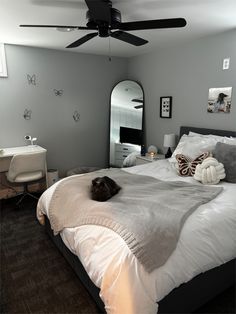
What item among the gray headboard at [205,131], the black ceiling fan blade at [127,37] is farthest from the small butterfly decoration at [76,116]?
the black ceiling fan blade at [127,37]

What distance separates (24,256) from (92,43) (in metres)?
2.91

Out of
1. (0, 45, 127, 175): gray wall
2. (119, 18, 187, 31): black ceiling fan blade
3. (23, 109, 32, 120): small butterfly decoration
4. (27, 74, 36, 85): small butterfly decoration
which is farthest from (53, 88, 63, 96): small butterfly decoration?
(119, 18, 187, 31): black ceiling fan blade

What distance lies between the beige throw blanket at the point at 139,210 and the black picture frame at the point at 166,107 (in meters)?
1.78

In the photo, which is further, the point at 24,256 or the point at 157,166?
the point at 157,166

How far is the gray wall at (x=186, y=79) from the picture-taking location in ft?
9.78

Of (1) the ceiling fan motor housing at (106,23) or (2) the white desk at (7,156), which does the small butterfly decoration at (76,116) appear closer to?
(2) the white desk at (7,156)

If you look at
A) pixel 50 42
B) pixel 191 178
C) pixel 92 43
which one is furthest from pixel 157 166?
pixel 50 42

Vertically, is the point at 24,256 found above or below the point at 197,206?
below

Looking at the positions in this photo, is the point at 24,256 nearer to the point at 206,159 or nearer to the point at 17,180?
the point at 17,180

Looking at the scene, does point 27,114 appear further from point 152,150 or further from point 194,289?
point 194,289

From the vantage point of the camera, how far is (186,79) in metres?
3.49

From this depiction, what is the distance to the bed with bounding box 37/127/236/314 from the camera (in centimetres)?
126

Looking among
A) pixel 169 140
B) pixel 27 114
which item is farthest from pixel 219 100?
pixel 27 114

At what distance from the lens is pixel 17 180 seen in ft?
10.4
